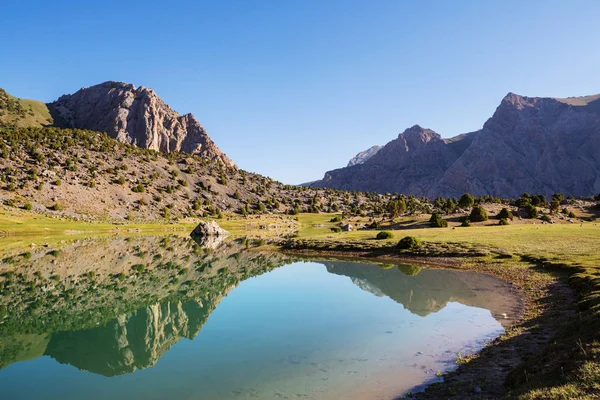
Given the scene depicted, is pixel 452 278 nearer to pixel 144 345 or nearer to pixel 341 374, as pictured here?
pixel 341 374

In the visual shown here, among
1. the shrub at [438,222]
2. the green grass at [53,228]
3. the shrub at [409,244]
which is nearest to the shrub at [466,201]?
the shrub at [438,222]

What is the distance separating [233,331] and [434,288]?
1980 centimetres

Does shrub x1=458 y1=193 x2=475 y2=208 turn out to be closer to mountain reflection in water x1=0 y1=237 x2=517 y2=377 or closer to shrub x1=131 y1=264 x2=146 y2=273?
mountain reflection in water x1=0 y1=237 x2=517 y2=377

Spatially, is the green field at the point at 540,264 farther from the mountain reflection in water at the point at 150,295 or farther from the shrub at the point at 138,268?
the shrub at the point at 138,268

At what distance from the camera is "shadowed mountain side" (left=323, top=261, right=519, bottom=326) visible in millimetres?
26122

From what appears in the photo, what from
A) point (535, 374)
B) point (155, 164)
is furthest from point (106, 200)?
point (535, 374)

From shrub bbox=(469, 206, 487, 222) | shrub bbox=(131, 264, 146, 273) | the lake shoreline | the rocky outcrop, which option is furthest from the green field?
shrub bbox=(131, 264, 146, 273)

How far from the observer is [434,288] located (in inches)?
1275

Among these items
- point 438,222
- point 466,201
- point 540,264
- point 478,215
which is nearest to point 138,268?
point 540,264

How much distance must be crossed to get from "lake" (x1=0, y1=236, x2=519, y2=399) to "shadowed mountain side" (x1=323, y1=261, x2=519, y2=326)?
144mm

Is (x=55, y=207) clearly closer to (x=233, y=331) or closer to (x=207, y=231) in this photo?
(x=207, y=231)

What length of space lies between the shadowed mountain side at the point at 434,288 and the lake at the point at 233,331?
0.47ft

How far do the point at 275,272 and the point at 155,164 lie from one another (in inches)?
5410

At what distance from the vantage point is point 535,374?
11656 mm
